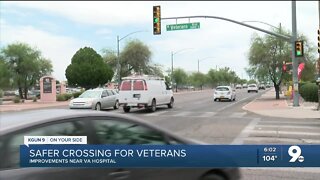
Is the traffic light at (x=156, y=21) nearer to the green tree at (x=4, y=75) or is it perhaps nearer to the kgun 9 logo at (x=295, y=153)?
the kgun 9 logo at (x=295, y=153)

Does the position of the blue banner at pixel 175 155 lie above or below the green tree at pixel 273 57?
below

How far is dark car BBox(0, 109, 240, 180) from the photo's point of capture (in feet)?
13.4

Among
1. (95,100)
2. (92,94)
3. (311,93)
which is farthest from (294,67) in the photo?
(92,94)

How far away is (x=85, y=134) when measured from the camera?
4.51 m

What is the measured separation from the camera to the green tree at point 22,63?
62.2 meters

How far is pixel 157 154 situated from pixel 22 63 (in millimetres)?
61217

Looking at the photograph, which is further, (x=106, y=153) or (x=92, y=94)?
(x=92, y=94)

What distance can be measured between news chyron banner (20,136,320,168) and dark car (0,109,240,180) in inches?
3.3

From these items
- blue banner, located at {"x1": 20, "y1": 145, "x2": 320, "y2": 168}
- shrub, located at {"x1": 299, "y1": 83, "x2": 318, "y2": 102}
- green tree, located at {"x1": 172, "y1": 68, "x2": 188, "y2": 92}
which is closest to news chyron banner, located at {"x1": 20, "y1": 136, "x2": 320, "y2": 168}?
blue banner, located at {"x1": 20, "y1": 145, "x2": 320, "y2": 168}

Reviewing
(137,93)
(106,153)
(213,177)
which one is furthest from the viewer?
(137,93)

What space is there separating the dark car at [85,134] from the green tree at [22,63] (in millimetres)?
59745

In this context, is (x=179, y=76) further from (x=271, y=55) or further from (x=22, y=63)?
(x=271, y=55)

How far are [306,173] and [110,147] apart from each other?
4616mm

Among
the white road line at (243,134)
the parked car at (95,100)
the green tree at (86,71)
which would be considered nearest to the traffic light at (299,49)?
the white road line at (243,134)
